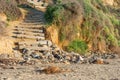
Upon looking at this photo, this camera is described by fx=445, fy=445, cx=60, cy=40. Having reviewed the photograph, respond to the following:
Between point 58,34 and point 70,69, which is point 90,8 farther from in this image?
point 70,69

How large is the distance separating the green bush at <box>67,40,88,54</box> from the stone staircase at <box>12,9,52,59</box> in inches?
62.8

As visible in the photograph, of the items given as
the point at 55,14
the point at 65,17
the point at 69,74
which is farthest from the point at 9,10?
the point at 69,74

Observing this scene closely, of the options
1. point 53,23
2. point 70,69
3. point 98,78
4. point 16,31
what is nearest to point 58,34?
point 53,23

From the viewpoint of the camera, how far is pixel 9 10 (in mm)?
22828

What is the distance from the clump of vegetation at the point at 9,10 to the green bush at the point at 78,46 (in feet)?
10.3

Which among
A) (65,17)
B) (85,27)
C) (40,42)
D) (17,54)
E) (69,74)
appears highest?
(65,17)

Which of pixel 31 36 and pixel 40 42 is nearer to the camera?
pixel 40 42

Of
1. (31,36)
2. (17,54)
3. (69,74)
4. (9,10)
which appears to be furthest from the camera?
(9,10)

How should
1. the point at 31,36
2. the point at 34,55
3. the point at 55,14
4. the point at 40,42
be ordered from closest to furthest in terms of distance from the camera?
the point at 34,55, the point at 40,42, the point at 31,36, the point at 55,14

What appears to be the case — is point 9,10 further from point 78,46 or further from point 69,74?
point 69,74

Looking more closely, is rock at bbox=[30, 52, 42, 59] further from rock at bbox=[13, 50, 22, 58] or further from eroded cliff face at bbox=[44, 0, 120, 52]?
→ eroded cliff face at bbox=[44, 0, 120, 52]

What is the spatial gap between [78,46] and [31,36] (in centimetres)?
287

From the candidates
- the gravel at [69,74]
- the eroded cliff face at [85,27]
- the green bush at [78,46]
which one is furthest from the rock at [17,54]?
the green bush at [78,46]

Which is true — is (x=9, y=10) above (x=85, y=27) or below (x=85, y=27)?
above
